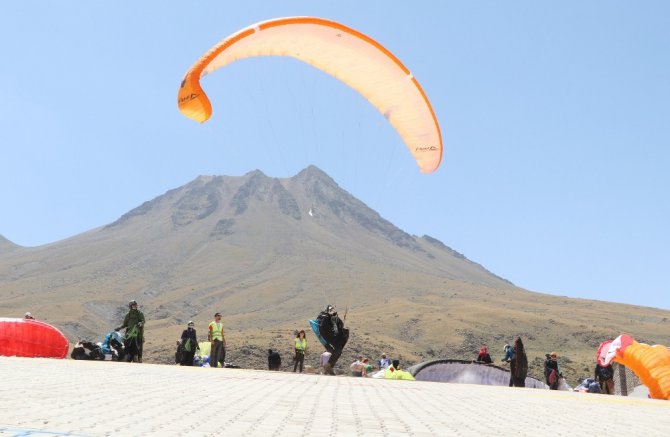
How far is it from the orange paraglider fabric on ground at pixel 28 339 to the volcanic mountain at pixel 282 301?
35314 mm

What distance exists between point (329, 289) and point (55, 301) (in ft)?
168

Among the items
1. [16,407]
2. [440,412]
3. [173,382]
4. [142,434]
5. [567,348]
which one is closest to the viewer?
[142,434]

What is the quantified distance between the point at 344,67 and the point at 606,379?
11.7m

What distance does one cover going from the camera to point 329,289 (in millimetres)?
134250

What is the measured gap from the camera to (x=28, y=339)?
18.1 metres

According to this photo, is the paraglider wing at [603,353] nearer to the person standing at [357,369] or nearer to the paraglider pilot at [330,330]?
the person standing at [357,369]

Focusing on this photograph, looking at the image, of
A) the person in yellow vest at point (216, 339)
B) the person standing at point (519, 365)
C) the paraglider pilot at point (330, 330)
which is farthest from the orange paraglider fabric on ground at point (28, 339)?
the person standing at point (519, 365)

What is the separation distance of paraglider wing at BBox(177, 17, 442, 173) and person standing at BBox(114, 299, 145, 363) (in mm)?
6063

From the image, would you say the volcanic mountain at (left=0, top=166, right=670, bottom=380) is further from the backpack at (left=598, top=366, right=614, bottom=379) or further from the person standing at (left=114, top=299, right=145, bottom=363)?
the backpack at (left=598, top=366, right=614, bottom=379)

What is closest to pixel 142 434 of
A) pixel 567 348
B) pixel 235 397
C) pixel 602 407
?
pixel 235 397

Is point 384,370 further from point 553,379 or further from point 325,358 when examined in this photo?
point 553,379

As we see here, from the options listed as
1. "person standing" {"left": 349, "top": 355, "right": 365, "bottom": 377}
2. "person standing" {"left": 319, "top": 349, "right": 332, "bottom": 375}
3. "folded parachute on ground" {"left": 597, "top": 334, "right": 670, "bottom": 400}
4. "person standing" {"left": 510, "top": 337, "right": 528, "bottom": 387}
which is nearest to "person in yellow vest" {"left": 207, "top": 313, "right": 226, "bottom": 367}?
"person standing" {"left": 319, "top": 349, "right": 332, "bottom": 375}

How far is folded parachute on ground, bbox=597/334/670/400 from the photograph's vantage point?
15961mm

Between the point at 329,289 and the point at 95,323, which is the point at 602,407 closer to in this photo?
the point at 95,323
